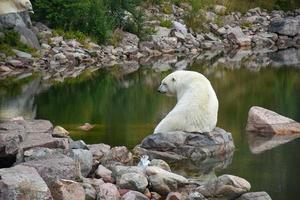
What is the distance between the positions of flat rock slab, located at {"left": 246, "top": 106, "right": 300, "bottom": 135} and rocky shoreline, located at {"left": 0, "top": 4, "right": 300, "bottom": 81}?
46.3 feet

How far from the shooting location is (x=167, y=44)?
45219 mm

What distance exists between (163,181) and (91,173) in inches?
51.0

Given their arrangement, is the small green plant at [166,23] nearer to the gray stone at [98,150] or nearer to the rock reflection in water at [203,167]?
the rock reflection in water at [203,167]

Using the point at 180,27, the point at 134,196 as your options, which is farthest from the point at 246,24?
the point at 134,196

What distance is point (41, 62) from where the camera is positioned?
117ft

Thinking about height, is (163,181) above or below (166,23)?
below

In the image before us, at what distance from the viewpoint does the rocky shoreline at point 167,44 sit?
116 ft

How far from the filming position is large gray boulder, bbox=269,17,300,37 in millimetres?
53844

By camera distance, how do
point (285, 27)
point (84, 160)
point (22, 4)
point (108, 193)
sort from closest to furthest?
point (22, 4), point (108, 193), point (84, 160), point (285, 27)

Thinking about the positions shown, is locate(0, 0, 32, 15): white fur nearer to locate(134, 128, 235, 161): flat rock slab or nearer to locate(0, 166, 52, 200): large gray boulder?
locate(0, 166, 52, 200): large gray boulder

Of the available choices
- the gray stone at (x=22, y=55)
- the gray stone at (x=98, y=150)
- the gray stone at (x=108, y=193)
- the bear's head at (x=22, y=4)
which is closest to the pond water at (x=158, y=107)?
the gray stone at (x=98, y=150)

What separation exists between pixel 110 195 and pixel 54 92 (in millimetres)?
16328

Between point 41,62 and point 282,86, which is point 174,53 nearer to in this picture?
point 41,62

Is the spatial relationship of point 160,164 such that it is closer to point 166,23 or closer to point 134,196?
point 134,196
